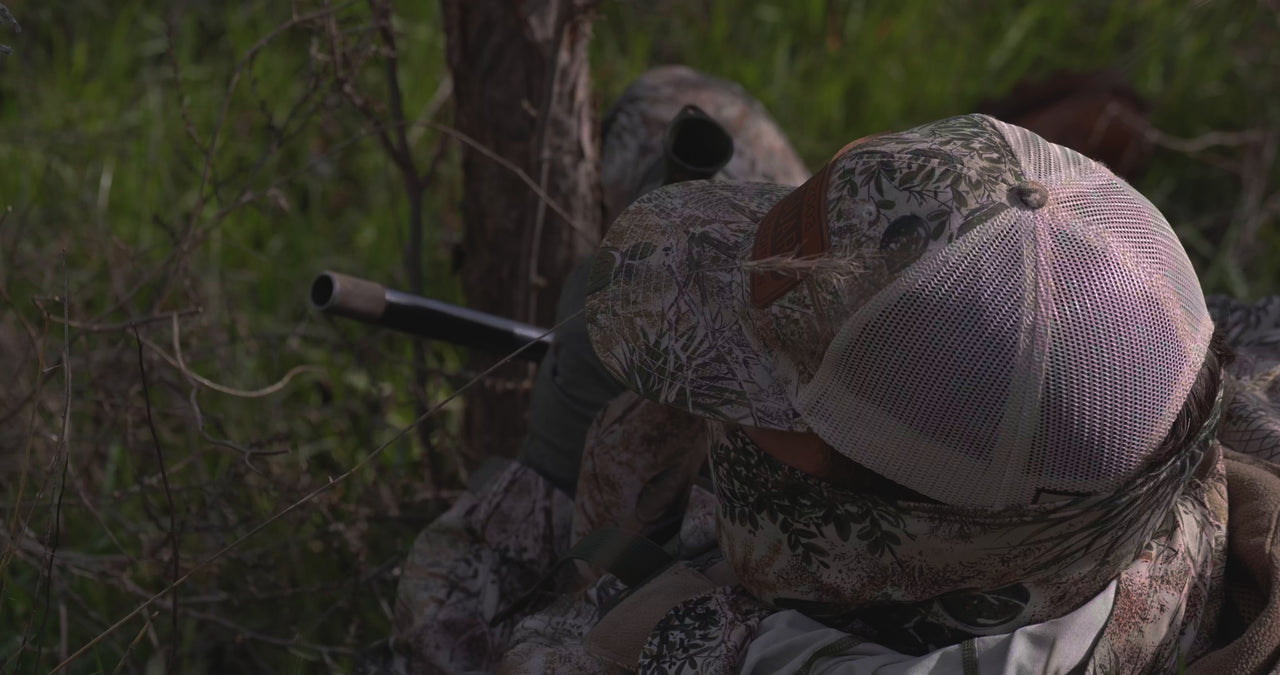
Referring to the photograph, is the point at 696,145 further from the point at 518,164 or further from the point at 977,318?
the point at 977,318

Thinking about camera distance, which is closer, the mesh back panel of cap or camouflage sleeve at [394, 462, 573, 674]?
the mesh back panel of cap

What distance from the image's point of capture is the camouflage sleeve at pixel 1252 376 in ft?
5.03

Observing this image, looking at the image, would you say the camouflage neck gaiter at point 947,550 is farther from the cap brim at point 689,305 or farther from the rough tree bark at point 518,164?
the rough tree bark at point 518,164

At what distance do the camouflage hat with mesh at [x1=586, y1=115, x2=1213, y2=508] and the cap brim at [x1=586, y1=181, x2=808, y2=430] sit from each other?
2 centimetres

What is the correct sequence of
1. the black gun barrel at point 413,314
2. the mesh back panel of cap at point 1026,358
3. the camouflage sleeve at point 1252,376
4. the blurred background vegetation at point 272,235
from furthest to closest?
the blurred background vegetation at point 272,235
the black gun barrel at point 413,314
the camouflage sleeve at point 1252,376
the mesh back panel of cap at point 1026,358

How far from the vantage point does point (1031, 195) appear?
1.10m

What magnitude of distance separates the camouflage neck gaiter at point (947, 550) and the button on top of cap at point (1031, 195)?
0.92 ft

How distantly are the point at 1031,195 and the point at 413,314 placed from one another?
1.01m

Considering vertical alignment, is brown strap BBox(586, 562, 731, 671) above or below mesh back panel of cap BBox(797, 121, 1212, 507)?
below

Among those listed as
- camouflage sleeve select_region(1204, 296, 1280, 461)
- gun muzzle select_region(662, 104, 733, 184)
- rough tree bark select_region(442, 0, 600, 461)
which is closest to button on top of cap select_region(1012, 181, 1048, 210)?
camouflage sleeve select_region(1204, 296, 1280, 461)

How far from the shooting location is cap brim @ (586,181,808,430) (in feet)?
4.08

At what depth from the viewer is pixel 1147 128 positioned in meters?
3.39

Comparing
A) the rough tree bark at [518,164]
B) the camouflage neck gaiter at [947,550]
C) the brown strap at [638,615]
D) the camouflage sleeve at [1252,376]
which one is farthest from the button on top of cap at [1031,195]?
the rough tree bark at [518,164]

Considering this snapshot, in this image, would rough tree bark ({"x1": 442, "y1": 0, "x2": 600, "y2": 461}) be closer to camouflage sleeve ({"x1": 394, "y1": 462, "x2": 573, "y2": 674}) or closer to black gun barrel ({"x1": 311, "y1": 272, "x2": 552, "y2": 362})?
black gun barrel ({"x1": 311, "y1": 272, "x2": 552, "y2": 362})
